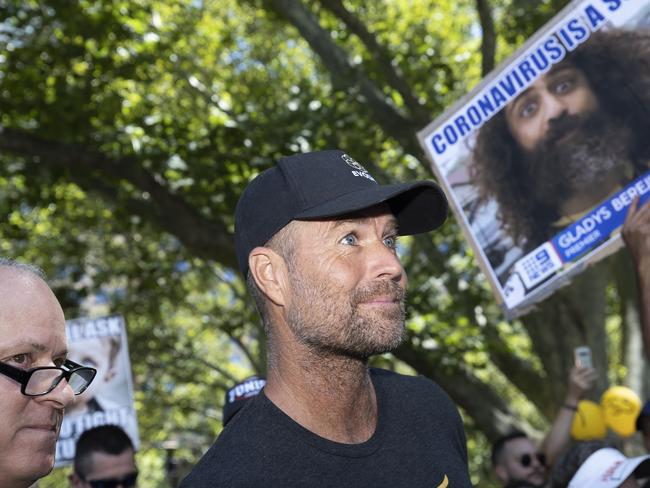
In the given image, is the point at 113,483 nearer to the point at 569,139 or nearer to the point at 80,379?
the point at 569,139

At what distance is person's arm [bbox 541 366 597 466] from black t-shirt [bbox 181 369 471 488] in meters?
3.72

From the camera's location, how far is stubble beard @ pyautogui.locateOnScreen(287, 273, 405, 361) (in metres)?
2.44

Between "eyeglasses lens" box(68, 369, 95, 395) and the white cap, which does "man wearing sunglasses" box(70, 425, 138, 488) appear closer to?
the white cap

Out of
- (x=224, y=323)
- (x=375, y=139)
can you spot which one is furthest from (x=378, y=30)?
(x=224, y=323)

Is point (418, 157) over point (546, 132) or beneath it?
over

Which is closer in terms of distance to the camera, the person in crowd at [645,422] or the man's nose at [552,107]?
the man's nose at [552,107]

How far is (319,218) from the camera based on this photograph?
248 centimetres

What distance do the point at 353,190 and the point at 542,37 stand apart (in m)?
2.30

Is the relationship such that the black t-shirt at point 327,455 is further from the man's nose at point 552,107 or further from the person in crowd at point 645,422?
the person in crowd at point 645,422

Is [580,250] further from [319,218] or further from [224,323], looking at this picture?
[224,323]

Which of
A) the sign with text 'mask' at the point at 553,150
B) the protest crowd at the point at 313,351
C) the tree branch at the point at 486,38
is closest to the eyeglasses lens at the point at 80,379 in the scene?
the protest crowd at the point at 313,351

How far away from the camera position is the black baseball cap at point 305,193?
245 cm

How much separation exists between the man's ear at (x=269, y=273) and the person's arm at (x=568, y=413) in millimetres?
4030

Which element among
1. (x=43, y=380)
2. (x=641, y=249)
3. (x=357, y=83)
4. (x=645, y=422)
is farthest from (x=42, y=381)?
(x=357, y=83)
